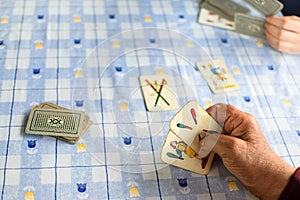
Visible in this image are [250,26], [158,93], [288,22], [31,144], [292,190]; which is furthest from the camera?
[250,26]

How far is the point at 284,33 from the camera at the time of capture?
138 centimetres

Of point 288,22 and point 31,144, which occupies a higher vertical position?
point 288,22

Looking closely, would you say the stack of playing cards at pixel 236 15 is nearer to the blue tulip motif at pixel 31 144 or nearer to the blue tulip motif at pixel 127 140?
the blue tulip motif at pixel 127 140

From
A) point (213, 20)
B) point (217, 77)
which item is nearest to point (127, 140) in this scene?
point (217, 77)

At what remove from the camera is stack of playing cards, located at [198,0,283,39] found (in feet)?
4.62

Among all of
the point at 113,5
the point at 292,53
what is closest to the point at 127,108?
the point at 113,5

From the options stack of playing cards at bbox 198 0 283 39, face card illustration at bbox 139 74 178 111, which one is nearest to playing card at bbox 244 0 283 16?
stack of playing cards at bbox 198 0 283 39

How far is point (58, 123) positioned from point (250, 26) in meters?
0.71

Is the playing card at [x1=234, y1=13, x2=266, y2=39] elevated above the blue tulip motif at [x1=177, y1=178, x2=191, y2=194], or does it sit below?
above

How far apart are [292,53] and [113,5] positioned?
0.59 metres

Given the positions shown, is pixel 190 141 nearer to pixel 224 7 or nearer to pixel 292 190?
pixel 292 190

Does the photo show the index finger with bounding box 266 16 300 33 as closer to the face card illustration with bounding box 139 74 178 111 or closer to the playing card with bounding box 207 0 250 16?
the playing card with bounding box 207 0 250 16

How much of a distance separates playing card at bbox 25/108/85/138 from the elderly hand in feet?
2.16

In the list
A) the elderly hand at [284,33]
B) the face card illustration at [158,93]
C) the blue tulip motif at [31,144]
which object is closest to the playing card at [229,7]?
the elderly hand at [284,33]
